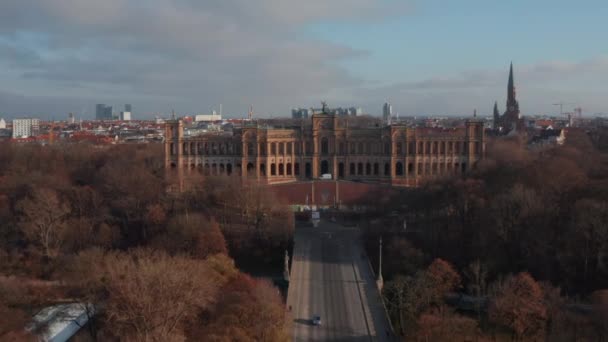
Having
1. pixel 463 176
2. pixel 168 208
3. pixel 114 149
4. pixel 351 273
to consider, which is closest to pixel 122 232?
pixel 168 208

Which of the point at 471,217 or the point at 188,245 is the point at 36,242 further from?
the point at 471,217

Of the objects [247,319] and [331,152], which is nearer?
[247,319]

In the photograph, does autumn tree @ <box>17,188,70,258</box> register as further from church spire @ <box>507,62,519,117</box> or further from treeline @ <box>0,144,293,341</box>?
church spire @ <box>507,62,519,117</box>

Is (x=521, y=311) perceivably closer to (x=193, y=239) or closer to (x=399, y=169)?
(x=193, y=239)

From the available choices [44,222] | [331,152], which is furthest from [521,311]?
[331,152]

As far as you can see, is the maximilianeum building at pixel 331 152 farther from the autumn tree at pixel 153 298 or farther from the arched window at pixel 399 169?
the autumn tree at pixel 153 298

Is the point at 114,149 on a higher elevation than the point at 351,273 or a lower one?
higher

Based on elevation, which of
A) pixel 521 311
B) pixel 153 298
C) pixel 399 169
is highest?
pixel 399 169
